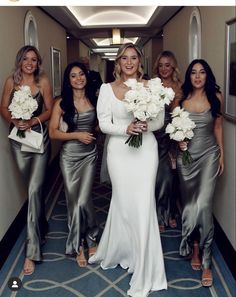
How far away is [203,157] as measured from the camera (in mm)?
3830

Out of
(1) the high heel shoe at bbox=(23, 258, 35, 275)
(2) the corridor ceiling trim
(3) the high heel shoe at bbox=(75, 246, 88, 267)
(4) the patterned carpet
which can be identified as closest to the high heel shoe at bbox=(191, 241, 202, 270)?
(4) the patterned carpet

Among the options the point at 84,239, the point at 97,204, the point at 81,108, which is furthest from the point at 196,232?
the point at 97,204

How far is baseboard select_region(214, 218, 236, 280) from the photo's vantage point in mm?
3867

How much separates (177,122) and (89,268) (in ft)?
5.30

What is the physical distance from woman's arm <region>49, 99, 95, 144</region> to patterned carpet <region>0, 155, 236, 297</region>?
123 centimetres

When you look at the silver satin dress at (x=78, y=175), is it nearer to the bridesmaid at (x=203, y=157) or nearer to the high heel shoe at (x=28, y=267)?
the high heel shoe at (x=28, y=267)

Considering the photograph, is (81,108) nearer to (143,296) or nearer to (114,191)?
(114,191)

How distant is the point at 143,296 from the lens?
3.46m

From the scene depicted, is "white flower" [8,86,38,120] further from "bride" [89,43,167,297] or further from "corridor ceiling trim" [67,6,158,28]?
"corridor ceiling trim" [67,6,158,28]

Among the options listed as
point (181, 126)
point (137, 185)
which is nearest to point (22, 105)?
point (137, 185)

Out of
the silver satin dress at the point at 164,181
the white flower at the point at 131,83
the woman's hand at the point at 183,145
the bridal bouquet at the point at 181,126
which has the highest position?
the white flower at the point at 131,83

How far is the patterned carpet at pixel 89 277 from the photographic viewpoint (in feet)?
11.7

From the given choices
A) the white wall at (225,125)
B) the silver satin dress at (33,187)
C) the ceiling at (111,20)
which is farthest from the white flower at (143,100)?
the ceiling at (111,20)

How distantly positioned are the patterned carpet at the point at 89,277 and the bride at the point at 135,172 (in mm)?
193
